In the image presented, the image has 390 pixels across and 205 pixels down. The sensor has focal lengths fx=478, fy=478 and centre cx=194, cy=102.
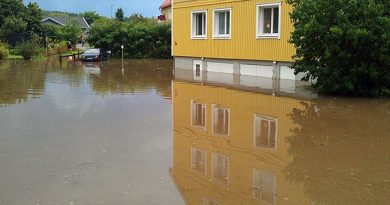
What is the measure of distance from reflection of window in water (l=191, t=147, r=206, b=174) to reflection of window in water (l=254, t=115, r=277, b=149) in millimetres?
1235

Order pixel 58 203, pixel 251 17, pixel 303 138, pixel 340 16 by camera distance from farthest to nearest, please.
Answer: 1. pixel 251 17
2. pixel 340 16
3. pixel 303 138
4. pixel 58 203

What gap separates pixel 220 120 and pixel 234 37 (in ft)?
43.5

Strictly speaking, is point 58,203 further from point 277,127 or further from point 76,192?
point 277,127

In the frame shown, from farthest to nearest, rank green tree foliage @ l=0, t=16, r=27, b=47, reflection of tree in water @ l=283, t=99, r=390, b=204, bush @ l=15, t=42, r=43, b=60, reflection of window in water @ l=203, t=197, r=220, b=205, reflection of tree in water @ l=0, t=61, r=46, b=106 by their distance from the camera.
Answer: green tree foliage @ l=0, t=16, r=27, b=47 → bush @ l=15, t=42, r=43, b=60 → reflection of tree in water @ l=0, t=61, r=46, b=106 → reflection of tree in water @ l=283, t=99, r=390, b=204 → reflection of window in water @ l=203, t=197, r=220, b=205

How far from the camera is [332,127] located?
10828 mm

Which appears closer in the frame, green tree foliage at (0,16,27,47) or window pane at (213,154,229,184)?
window pane at (213,154,229,184)

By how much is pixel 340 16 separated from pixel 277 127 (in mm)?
5328

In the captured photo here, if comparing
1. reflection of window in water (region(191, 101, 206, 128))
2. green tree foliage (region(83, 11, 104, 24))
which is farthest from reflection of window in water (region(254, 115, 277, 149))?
green tree foliage (region(83, 11, 104, 24))

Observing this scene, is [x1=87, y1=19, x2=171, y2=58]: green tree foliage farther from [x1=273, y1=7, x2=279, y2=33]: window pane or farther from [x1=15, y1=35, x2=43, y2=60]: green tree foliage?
[x1=273, y1=7, x2=279, y2=33]: window pane

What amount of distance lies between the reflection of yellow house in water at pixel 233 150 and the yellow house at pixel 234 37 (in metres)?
6.46

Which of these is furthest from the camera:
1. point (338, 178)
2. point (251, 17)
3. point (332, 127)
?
point (251, 17)

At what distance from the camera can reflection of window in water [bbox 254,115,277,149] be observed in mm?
9461

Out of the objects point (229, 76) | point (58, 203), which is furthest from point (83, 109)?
point (229, 76)

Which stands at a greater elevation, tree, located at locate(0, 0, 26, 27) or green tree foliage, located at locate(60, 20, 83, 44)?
tree, located at locate(0, 0, 26, 27)
